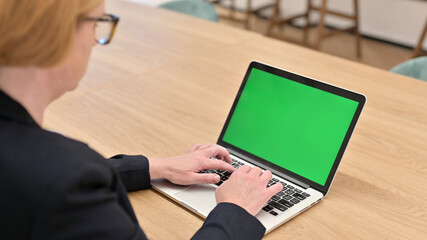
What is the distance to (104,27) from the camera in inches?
34.3

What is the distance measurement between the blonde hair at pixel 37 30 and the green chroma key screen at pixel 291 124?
681 mm

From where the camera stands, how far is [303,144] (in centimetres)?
122

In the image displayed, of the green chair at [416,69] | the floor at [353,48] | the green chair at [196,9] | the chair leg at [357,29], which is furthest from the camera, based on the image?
the floor at [353,48]

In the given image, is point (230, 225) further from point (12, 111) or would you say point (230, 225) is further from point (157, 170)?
point (12, 111)

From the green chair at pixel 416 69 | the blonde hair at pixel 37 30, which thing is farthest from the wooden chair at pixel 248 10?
the blonde hair at pixel 37 30

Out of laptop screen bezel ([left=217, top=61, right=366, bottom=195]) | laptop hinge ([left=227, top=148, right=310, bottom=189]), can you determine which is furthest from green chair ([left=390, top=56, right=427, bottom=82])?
laptop hinge ([left=227, top=148, right=310, bottom=189])

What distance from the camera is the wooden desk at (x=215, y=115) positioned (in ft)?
3.60

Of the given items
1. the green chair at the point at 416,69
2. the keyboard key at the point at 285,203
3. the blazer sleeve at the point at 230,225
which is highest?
the green chair at the point at 416,69

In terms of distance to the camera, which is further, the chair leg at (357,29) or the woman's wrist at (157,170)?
the chair leg at (357,29)

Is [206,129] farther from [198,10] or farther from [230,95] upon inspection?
[198,10]

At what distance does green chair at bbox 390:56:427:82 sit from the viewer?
6.33ft

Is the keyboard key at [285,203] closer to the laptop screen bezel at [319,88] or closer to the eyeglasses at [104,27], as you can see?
the laptop screen bezel at [319,88]

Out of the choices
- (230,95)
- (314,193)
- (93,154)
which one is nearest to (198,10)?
(230,95)

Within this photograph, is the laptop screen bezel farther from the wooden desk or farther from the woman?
the woman
